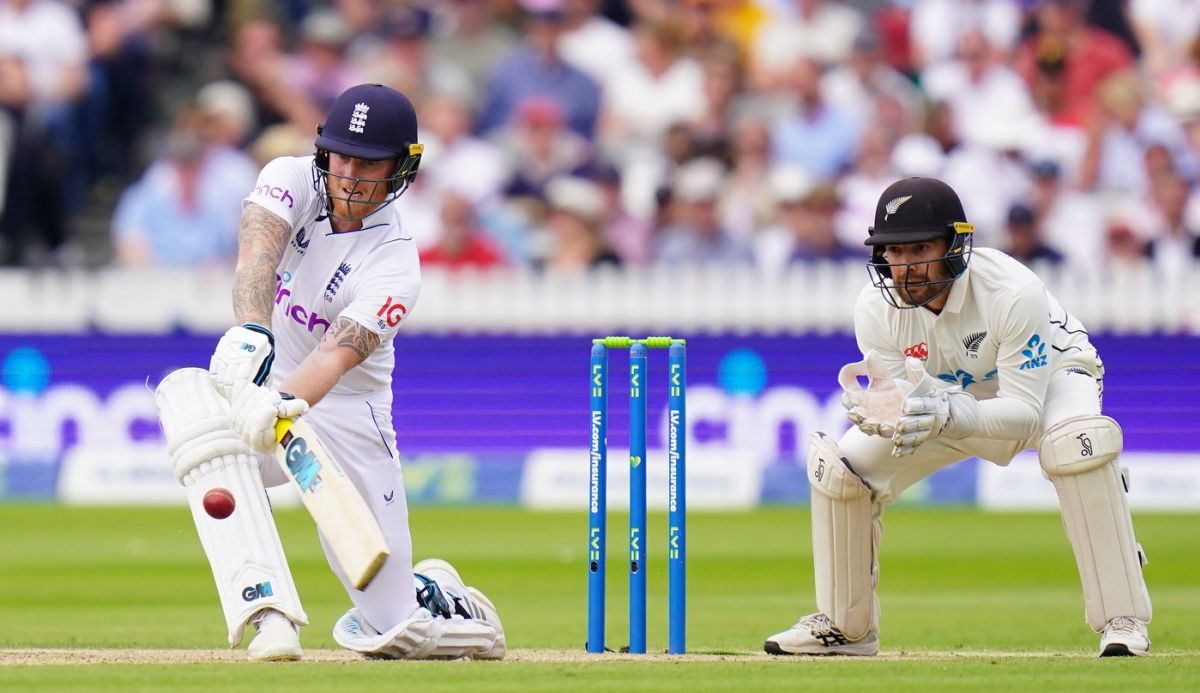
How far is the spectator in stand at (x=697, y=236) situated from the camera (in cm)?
1219

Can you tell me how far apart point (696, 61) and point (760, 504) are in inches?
140

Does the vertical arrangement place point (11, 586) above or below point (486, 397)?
below

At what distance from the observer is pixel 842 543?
554 cm

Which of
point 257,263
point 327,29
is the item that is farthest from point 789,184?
point 257,263

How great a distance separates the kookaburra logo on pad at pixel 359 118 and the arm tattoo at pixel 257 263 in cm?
31

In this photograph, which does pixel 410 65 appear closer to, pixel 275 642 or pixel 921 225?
pixel 921 225

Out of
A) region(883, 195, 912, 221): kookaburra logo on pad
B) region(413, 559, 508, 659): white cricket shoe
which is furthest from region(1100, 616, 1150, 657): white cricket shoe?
region(413, 559, 508, 659): white cricket shoe

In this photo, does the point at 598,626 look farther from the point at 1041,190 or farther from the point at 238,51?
the point at 238,51

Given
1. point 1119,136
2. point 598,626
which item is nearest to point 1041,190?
point 1119,136

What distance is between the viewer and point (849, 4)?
13914 mm

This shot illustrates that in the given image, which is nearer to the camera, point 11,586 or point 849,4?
point 11,586

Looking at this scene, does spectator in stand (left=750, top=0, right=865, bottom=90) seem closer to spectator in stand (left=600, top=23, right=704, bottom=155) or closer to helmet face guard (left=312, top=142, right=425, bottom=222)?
spectator in stand (left=600, top=23, right=704, bottom=155)

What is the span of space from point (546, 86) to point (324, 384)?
333 inches

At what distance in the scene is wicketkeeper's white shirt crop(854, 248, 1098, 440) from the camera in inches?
211
